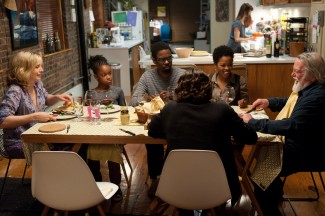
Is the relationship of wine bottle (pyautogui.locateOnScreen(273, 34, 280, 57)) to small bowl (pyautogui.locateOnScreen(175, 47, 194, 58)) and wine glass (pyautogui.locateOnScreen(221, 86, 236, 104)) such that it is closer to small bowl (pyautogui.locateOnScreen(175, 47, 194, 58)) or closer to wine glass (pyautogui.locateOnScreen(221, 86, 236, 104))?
small bowl (pyautogui.locateOnScreen(175, 47, 194, 58))

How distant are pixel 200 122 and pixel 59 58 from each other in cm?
370

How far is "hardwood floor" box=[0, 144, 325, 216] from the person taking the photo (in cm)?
275

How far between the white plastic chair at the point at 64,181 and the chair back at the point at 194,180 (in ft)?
1.16

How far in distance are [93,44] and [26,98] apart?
11.9ft

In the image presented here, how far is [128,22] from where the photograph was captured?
26.5ft

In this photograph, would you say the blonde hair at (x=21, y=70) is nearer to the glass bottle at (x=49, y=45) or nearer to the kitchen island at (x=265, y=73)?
the kitchen island at (x=265, y=73)

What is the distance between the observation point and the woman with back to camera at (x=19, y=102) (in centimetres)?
258

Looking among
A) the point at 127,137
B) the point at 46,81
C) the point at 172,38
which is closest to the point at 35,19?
the point at 46,81

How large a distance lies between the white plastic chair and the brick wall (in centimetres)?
206

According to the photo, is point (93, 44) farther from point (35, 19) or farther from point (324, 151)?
point (324, 151)

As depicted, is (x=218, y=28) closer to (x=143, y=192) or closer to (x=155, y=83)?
(x=155, y=83)

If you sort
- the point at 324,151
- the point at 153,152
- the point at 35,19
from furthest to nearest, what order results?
the point at 35,19 < the point at 153,152 < the point at 324,151

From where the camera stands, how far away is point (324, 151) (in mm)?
2371

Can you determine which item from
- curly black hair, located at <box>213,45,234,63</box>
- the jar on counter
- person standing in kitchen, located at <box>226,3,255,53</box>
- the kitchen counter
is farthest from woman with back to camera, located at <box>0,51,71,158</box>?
person standing in kitchen, located at <box>226,3,255,53</box>
